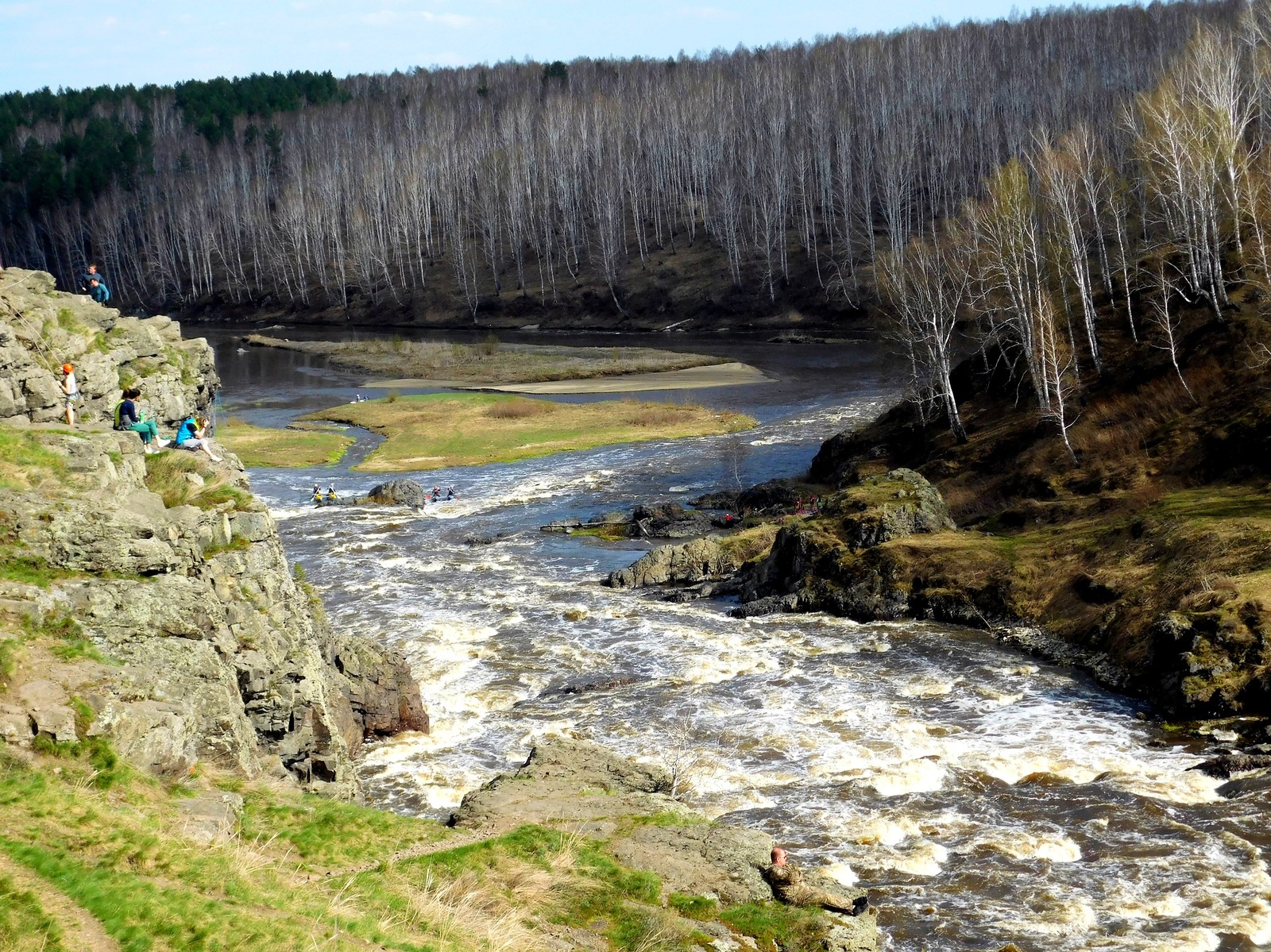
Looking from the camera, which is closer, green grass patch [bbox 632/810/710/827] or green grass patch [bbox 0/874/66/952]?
green grass patch [bbox 0/874/66/952]

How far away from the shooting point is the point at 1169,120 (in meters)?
62.3

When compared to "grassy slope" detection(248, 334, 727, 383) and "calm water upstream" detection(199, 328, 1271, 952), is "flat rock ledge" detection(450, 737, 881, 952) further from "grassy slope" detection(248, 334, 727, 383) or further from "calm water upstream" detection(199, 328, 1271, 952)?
"grassy slope" detection(248, 334, 727, 383)

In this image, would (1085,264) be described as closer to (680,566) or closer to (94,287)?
(680,566)

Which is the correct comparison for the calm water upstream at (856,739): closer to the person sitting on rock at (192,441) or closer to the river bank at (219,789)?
the river bank at (219,789)

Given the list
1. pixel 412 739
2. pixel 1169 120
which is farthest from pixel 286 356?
pixel 412 739

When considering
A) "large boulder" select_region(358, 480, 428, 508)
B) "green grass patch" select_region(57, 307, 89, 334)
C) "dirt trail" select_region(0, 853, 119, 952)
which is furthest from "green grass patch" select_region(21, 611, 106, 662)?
"large boulder" select_region(358, 480, 428, 508)

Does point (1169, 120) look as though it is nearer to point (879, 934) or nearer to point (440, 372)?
point (879, 934)

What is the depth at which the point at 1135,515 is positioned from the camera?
47.1 m

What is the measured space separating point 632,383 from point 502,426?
80.2 ft

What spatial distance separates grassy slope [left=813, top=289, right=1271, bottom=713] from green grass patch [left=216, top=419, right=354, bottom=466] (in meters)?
39.2

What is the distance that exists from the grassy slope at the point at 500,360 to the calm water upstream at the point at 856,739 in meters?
62.9

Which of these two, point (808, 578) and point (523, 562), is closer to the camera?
point (808, 578)

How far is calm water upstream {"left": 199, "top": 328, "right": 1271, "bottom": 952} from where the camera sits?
81.1 feet

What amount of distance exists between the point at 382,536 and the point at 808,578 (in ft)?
81.1
